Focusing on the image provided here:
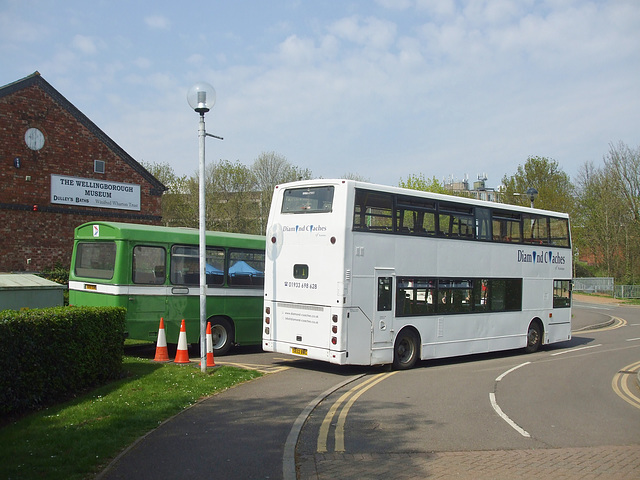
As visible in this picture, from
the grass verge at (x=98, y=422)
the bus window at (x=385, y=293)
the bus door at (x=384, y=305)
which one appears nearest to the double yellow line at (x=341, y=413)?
the bus door at (x=384, y=305)

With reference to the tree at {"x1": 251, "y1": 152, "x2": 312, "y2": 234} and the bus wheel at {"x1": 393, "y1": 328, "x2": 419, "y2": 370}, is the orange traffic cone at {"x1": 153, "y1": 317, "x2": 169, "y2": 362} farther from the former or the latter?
the tree at {"x1": 251, "y1": 152, "x2": 312, "y2": 234}

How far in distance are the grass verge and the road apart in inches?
12.6

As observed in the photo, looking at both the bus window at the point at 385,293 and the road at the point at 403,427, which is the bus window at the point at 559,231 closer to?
the road at the point at 403,427

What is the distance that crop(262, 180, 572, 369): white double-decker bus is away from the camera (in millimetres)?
12125

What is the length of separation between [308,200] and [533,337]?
353 inches

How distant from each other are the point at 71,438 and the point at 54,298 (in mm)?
6734

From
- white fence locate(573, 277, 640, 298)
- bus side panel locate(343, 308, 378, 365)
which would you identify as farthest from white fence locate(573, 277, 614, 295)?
bus side panel locate(343, 308, 378, 365)

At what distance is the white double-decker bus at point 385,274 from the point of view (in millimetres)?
12125

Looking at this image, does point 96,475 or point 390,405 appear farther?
point 390,405

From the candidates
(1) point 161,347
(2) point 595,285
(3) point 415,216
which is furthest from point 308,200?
(2) point 595,285

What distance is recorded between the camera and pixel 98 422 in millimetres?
7594

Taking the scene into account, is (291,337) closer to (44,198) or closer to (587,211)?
(44,198)

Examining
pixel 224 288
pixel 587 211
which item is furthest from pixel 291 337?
pixel 587 211

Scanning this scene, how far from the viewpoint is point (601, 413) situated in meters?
9.85
